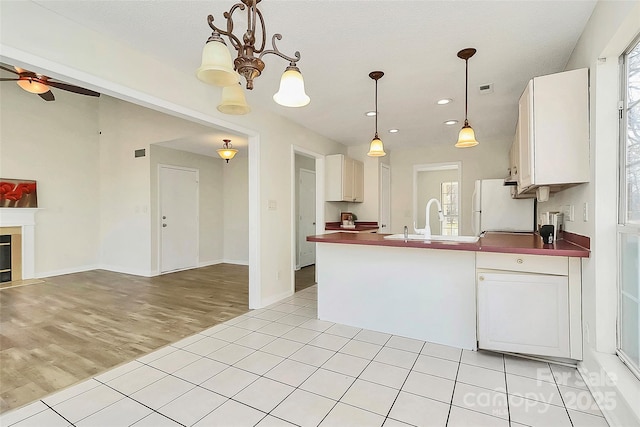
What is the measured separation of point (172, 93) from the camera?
2717 mm

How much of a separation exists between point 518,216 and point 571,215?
220 cm

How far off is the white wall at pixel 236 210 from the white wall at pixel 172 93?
7.97ft

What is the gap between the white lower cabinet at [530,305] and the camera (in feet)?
7.10

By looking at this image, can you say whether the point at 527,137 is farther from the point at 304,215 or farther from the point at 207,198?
the point at 207,198

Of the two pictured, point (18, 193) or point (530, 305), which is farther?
point (18, 193)

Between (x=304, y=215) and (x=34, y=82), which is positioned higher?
(x=34, y=82)

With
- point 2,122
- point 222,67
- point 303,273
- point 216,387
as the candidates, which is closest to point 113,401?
point 216,387

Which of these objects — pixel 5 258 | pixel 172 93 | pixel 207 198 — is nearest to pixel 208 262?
pixel 207 198

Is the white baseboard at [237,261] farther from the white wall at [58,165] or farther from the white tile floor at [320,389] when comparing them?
the white tile floor at [320,389]

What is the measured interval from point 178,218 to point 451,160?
5391 millimetres

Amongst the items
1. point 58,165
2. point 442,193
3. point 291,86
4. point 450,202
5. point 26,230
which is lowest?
point 26,230

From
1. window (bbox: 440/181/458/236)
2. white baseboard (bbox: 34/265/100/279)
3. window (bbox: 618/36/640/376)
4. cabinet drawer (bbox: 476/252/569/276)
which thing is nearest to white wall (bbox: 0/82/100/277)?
white baseboard (bbox: 34/265/100/279)

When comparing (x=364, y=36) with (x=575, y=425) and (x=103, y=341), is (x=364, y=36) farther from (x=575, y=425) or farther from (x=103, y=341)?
(x=103, y=341)

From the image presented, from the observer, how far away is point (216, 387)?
200 centimetres
